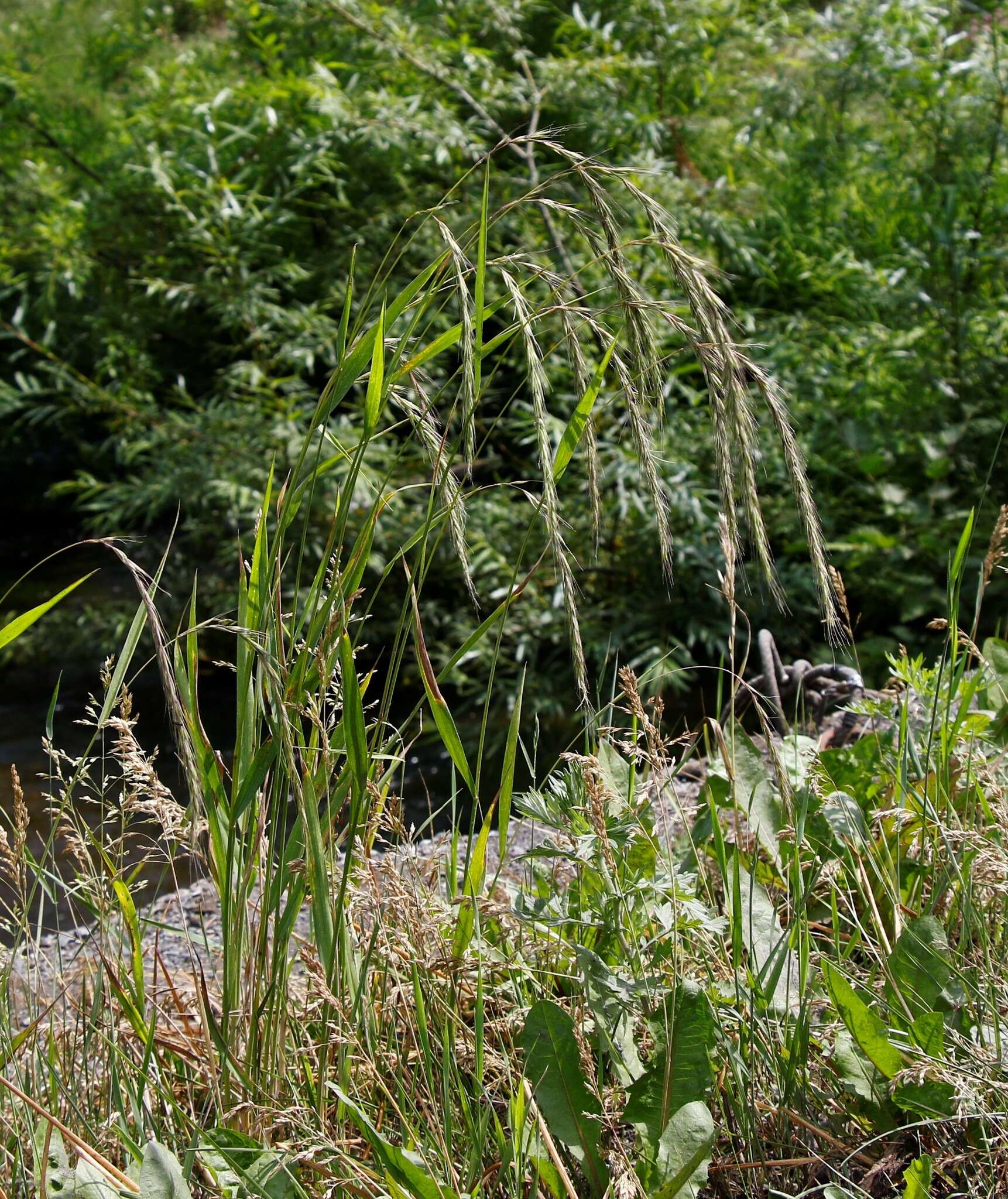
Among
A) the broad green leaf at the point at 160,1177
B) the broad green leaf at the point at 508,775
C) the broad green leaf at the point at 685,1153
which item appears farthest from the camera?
the broad green leaf at the point at 508,775

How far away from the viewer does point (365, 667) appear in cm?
586

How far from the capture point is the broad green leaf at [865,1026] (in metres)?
1.10

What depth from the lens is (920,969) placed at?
1196 mm

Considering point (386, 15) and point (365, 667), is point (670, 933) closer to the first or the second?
point (365, 667)

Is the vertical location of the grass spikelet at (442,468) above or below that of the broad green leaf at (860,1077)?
above

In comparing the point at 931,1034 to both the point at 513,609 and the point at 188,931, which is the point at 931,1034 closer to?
the point at 188,931

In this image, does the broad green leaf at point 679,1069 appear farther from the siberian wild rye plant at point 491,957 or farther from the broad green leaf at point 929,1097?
the broad green leaf at point 929,1097

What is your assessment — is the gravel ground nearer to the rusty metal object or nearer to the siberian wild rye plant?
the siberian wild rye plant

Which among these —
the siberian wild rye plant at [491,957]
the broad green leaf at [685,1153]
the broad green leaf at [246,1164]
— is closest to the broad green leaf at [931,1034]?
the siberian wild rye plant at [491,957]

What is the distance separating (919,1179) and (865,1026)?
0.14 m

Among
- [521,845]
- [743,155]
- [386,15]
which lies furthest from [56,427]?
[521,845]

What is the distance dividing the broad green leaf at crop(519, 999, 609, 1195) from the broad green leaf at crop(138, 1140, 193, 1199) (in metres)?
0.36

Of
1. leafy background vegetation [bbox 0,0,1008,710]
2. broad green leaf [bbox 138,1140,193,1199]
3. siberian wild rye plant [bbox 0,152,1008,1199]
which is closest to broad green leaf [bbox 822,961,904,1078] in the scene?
siberian wild rye plant [bbox 0,152,1008,1199]

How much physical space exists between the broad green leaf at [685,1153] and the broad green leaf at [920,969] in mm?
264
